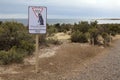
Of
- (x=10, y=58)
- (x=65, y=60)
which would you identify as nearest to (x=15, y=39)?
(x=65, y=60)

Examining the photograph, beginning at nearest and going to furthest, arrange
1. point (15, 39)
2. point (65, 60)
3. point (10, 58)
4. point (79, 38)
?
point (10, 58)
point (65, 60)
point (15, 39)
point (79, 38)

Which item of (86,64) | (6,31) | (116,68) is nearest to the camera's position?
(116,68)

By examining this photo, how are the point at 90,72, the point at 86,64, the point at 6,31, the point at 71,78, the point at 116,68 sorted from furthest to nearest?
1. the point at 6,31
2. the point at 86,64
3. the point at 116,68
4. the point at 90,72
5. the point at 71,78

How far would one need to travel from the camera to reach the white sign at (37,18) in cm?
1224

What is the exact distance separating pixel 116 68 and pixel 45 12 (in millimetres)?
4290

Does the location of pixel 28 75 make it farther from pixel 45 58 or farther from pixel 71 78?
pixel 45 58

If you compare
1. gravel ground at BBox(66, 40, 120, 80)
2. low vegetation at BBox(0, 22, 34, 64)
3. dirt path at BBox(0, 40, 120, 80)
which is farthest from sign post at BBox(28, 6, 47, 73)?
low vegetation at BBox(0, 22, 34, 64)

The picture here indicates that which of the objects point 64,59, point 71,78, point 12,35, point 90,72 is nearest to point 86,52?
point 64,59

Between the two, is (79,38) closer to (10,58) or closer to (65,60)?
(65,60)

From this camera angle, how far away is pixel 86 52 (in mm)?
19578

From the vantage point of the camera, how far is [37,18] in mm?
12312

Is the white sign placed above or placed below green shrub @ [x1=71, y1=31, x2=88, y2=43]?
above

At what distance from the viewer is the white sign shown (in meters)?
12.2

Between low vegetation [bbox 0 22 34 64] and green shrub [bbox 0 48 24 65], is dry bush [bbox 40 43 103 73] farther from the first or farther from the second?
low vegetation [bbox 0 22 34 64]
